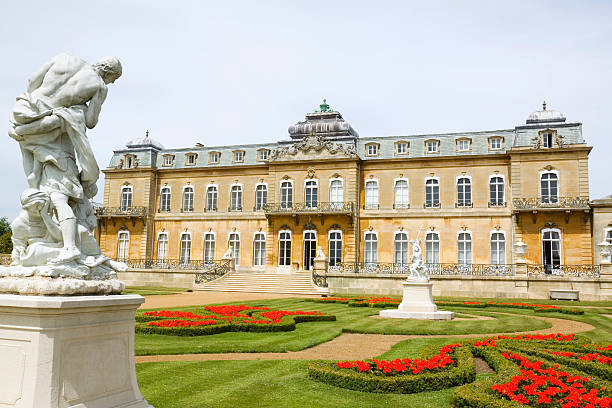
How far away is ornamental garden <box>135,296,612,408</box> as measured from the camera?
6.53 m

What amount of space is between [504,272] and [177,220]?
24.0 meters

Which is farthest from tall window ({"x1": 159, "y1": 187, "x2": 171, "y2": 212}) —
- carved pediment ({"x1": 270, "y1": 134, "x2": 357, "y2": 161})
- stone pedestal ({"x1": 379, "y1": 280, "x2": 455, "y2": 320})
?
stone pedestal ({"x1": 379, "y1": 280, "x2": 455, "y2": 320})

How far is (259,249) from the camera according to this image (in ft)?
125

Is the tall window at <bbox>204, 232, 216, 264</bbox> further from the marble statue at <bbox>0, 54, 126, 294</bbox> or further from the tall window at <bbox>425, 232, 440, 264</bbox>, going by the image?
the marble statue at <bbox>0, 54, 126, 294</bbox>

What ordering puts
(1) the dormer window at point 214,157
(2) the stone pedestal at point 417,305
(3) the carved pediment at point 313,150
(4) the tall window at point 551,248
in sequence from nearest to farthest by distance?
(2) the stone pedestal at point 417,305 < (4) the tall window at point 551,248 < (3) the carved pediment at point 313,150 < (1) the dormer window at point 214,157

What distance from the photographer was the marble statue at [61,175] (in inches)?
167

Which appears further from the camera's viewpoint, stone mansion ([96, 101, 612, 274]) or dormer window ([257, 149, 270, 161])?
dormer window ([257, 149, 270, 161])

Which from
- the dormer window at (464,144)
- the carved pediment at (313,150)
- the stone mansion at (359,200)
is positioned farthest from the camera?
the carved pediment at (313,150)

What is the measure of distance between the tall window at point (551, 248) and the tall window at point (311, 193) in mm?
14743

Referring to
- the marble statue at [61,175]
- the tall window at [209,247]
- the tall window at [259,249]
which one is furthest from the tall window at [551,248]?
the marble statue at [61,175]

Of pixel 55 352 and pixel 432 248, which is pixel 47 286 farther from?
pixel 432 248

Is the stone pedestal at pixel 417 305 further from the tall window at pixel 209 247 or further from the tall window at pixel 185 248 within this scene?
the tall window at pixel 185 248

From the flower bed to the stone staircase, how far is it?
40.9 ft

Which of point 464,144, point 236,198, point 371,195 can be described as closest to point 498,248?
point 464,144
